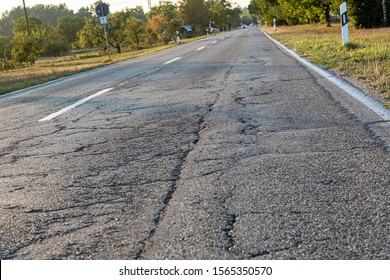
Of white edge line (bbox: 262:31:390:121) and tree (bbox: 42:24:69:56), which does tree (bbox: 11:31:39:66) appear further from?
white edge line (bbox: 262:31:390:121)

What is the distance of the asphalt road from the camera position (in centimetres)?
221

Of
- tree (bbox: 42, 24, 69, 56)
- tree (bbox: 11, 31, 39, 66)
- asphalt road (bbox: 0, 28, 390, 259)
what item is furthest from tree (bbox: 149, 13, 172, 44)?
asphalt road (bbox: 0, 28, 390, 259)

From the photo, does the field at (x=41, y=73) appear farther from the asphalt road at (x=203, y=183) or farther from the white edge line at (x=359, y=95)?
the asphalt road at (x=203, y=183)

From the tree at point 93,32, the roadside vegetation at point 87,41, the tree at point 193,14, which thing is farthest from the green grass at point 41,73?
the tree at point 193,14

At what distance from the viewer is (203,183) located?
302 centimetres

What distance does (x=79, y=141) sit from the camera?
459 centimetres

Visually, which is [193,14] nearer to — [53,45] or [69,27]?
[69,27]

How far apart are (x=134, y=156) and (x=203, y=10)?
10767 centimetres

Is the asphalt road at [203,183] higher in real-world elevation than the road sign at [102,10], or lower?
lower

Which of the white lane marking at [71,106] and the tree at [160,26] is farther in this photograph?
the tree at [160,26]

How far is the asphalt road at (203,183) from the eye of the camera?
2207 millimetres

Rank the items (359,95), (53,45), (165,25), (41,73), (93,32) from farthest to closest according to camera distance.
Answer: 1. (53,45)
2. (165,25)
3. (93,32)
4. (41,73)
5. (359,95)

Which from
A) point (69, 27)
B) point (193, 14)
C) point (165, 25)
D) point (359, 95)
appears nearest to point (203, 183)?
point (359, 95)
